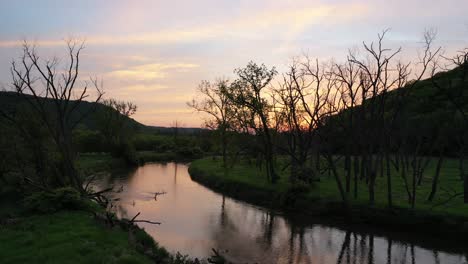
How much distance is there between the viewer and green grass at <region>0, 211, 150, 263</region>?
574 inches

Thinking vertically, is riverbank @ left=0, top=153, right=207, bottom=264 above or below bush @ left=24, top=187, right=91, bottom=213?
below

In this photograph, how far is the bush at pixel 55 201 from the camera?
2334 centimetres

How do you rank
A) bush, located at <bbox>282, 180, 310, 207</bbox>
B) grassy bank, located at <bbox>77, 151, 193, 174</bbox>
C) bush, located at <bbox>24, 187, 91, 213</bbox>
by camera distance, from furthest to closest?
grassy bank, located at <bbox>77, 151, 193, 174</bbox>, bush, located at <bbox>282, 180, 310, 207</bbox>, bush, located at <bbox>24, 187, 91, 213</bbox>

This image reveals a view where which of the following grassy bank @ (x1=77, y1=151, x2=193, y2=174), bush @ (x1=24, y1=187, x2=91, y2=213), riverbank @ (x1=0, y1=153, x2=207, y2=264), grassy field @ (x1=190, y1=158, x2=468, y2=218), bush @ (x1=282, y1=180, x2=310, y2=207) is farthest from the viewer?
grassy bank @ (x1=77, y1=151, x2=193, y2=174)

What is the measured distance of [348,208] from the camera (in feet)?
103

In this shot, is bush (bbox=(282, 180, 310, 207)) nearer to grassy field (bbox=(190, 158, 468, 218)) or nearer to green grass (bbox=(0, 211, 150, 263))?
grassy field (bbox=(190, 158, 468, 218))

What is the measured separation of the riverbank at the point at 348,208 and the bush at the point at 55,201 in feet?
58.2

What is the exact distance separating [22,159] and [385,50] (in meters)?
30.8

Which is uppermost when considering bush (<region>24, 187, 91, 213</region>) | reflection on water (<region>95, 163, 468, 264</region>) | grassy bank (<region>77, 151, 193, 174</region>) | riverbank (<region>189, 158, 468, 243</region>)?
grassy bank (<region>77, 151, 193, 174</region>)

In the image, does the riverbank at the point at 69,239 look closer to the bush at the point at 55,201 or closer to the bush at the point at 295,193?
the bush at the point at 55,201

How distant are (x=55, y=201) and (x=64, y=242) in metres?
8.11

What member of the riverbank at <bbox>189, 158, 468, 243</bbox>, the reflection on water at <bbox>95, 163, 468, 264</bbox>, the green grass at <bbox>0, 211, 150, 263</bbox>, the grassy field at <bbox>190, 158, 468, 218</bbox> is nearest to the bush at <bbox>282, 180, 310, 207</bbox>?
the riverbank at <bbox>189, 158, 468, 243</bbox>

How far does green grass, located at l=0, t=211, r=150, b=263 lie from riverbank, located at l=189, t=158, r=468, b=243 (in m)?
18.1

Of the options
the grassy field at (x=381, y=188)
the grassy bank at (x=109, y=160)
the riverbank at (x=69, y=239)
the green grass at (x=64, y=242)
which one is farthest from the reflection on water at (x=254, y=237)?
the grassy bank at (x=109, y=160)
